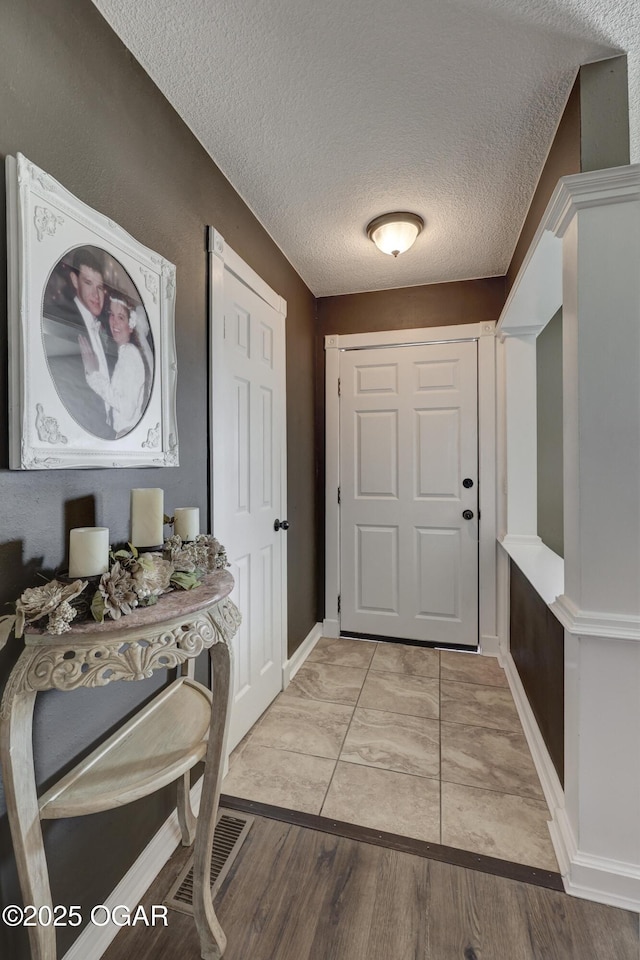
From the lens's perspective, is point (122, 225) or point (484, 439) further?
point (484, 439)

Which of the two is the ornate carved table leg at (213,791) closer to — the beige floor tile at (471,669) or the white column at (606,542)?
the white column at (606,542)

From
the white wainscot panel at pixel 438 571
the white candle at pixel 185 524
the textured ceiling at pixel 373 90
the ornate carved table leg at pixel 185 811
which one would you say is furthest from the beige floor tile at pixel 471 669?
the textured ceiling at pixel 373 90

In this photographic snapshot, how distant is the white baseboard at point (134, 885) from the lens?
106cm

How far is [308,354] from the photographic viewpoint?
2986 mm

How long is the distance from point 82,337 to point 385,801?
1832 millimetres

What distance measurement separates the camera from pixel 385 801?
5.26 ft

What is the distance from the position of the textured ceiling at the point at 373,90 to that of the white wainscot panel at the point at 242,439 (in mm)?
882

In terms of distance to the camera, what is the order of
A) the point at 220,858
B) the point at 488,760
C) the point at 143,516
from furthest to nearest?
the point at 488,760
the point at 220,858
the point at 143,516

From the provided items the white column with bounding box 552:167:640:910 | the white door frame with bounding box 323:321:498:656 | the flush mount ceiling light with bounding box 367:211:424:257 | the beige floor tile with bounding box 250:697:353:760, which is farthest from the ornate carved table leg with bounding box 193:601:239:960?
the white door frame with bounding box 323:321:498:656

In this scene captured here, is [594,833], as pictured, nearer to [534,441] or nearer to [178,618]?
[178,618]

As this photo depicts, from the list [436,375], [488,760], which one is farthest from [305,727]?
[436,375]

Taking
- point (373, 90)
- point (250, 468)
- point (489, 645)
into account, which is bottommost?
point (489, 645)

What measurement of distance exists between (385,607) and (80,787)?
7.66ft

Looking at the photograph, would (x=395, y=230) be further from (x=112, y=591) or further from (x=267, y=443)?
(x=112, y=591)
